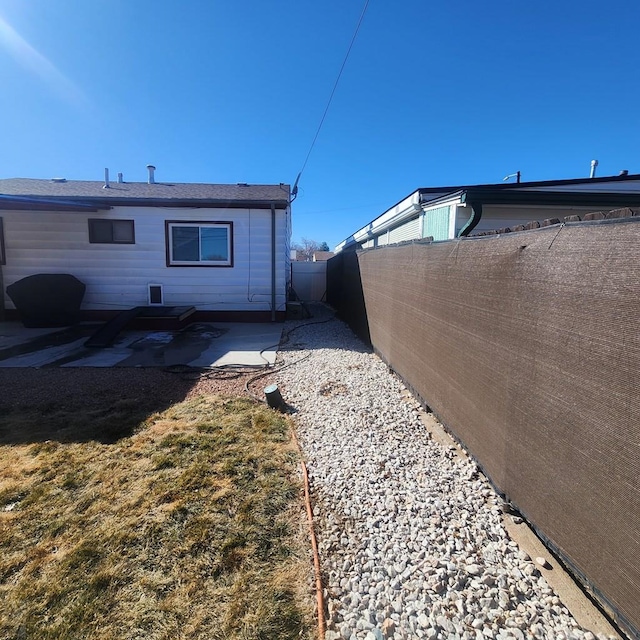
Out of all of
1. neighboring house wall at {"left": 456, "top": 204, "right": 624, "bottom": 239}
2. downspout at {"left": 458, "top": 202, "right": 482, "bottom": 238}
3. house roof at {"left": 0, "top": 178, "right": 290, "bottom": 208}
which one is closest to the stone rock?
downspout at {"left": 458, "top": 202, "right": 482, "bottom": 238}

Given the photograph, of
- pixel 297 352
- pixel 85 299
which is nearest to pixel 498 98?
pixel 297 352

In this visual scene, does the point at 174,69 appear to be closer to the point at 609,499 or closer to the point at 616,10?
the point at 616,10

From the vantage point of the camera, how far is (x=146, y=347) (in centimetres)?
648

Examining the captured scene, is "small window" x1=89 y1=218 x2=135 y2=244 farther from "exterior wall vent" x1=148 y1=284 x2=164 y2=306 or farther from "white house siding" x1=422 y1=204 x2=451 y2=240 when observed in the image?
"white house siding" x1=422 y1=204 x2=451 y2=240

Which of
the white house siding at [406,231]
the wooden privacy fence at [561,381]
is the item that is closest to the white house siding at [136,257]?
the white house siding at [406,231]

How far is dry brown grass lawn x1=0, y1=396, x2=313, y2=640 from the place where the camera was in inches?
55.8

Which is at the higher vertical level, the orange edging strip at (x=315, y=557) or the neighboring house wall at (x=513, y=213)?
the neighboring house wall at (x=513, y=213)

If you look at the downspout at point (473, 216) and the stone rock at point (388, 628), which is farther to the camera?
the downspout at point (473, 216)

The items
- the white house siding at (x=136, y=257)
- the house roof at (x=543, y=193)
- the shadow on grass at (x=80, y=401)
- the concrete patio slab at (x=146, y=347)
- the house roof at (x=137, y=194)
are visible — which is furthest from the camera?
the white house siding at (x=136, y=257)

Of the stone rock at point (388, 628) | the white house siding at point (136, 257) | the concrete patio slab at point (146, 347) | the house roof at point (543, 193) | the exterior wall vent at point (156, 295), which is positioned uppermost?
the house roof at point (543, 193)

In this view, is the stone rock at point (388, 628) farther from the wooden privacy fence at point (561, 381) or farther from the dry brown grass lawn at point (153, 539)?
the wooden privacy fence at point (561, 381)

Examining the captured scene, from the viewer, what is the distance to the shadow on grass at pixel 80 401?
3.12 meters

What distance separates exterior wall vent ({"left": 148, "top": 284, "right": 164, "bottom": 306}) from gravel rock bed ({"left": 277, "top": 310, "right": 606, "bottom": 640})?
6.76 m

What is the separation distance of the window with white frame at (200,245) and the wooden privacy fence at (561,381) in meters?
6.90
